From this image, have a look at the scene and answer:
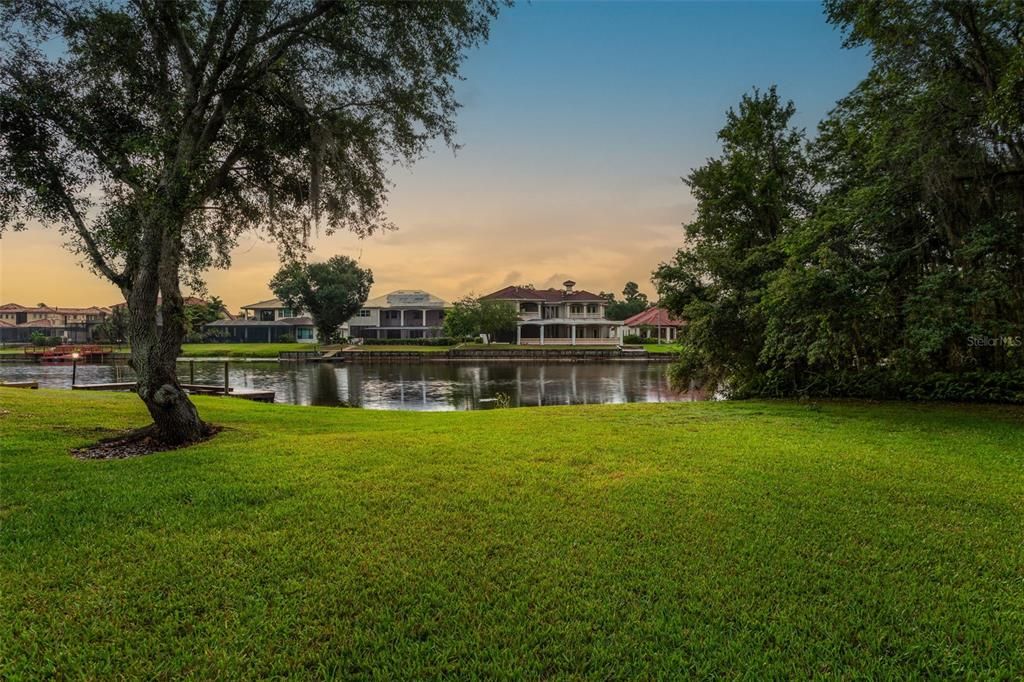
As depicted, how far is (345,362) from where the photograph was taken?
43.1m

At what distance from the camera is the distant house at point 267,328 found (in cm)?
6906

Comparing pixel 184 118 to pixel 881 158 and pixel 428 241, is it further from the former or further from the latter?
pixel 428 241

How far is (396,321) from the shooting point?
2562 inches

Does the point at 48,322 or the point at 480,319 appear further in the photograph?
the point at 48,322

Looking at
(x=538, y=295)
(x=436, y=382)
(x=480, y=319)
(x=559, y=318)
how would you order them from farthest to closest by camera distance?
(x=538, y=295) < (x=559, y=318) < (x=480, y=319) < (x=436, y=382)

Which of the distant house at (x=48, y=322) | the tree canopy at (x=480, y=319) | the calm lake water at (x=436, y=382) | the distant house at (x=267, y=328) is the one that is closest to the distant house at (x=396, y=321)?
the distant house at (x=267, y=328)

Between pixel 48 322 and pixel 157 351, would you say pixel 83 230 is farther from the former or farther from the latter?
pixel 48 322

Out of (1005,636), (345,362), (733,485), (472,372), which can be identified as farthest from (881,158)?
(345,362)

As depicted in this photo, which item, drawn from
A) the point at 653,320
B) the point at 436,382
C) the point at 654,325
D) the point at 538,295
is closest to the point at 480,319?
the point at 538,295

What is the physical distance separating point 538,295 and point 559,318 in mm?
3837

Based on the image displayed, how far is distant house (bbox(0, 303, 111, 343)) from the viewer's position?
7194 centimetres

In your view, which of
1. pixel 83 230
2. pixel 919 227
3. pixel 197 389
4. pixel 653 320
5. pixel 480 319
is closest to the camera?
pixel 83 230

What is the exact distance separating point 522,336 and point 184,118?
5025 cm

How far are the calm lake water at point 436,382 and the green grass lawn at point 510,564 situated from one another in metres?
14.2
